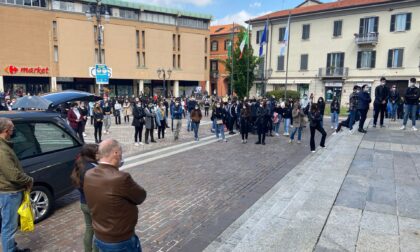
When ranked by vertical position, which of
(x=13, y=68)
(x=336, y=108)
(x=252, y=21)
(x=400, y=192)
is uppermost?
(x=252, y=21)

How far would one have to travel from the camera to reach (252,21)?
43.1 meters

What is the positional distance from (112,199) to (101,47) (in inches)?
1743

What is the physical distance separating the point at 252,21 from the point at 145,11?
1696 centimetres

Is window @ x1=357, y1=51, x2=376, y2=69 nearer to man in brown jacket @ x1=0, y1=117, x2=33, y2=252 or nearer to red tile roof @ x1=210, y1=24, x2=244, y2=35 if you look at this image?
red tile roof @ x1=210, y1=24, x2=244, y2=35

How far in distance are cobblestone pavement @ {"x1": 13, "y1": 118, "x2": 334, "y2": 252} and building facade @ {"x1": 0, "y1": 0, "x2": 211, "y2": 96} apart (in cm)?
2821

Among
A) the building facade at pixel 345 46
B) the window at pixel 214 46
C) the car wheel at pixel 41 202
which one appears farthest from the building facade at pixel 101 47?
the car wheel at pixel 41 202

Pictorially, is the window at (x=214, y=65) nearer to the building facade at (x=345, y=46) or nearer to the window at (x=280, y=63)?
the building facade at (x=345, y=46)

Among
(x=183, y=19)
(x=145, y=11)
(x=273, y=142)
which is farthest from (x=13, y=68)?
(x=273, y=142)

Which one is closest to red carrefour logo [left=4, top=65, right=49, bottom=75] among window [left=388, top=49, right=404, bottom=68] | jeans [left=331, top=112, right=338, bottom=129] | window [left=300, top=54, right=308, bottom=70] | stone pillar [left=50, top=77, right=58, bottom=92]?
stone pillar [left=50, top=77, right=58, bottom=92]

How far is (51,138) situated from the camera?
535 centimetres

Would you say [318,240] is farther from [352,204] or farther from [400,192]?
[400,192]

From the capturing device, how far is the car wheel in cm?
485

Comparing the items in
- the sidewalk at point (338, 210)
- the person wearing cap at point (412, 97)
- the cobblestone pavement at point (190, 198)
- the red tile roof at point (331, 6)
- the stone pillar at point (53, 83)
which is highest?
the red tile roof at point (331, 6)

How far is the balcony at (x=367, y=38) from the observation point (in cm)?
3347
